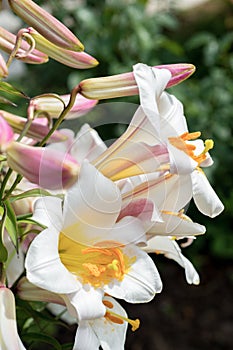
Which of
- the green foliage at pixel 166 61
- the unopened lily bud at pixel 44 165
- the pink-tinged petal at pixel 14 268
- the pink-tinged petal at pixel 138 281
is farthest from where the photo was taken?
the green foliage at pixel 166 61

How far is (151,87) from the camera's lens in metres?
0.64

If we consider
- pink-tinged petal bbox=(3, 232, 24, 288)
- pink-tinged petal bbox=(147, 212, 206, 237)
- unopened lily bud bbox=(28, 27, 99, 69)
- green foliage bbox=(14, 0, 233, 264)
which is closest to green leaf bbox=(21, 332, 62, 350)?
pink-tinged petal bbox=(3, 232, 24, 288)

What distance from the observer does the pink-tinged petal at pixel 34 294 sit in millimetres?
693

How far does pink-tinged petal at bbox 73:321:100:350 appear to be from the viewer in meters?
0.65

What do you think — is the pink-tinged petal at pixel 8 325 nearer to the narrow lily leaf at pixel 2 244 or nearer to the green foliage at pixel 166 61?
the narrow lily leaf at pixel 2 244

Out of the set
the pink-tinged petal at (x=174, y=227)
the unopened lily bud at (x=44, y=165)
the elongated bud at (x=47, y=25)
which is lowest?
the pink-tinged petal at (x=174, y=227)

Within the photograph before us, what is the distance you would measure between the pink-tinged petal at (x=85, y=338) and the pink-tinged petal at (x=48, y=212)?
0.09 metres

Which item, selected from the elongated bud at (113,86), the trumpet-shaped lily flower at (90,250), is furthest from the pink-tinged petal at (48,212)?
the elongated bud at (113,86)

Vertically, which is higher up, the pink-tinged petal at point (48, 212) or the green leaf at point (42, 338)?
the pink-tinged petal at point (48, 212)

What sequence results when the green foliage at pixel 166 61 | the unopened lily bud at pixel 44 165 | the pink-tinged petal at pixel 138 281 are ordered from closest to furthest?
the unopened lily bud at pixel 44 165, the pink-tinged petal at pixel 138 281, the green foliage at pixel 166 61

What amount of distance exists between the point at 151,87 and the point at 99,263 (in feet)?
0.53

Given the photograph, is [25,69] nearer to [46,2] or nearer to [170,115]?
[46,2]

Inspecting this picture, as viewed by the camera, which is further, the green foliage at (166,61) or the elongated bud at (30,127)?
the green foliage at (166,61)

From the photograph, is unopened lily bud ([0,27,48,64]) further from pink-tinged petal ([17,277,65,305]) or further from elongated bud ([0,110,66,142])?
pink-tinged petal ([17,277,65,305])
